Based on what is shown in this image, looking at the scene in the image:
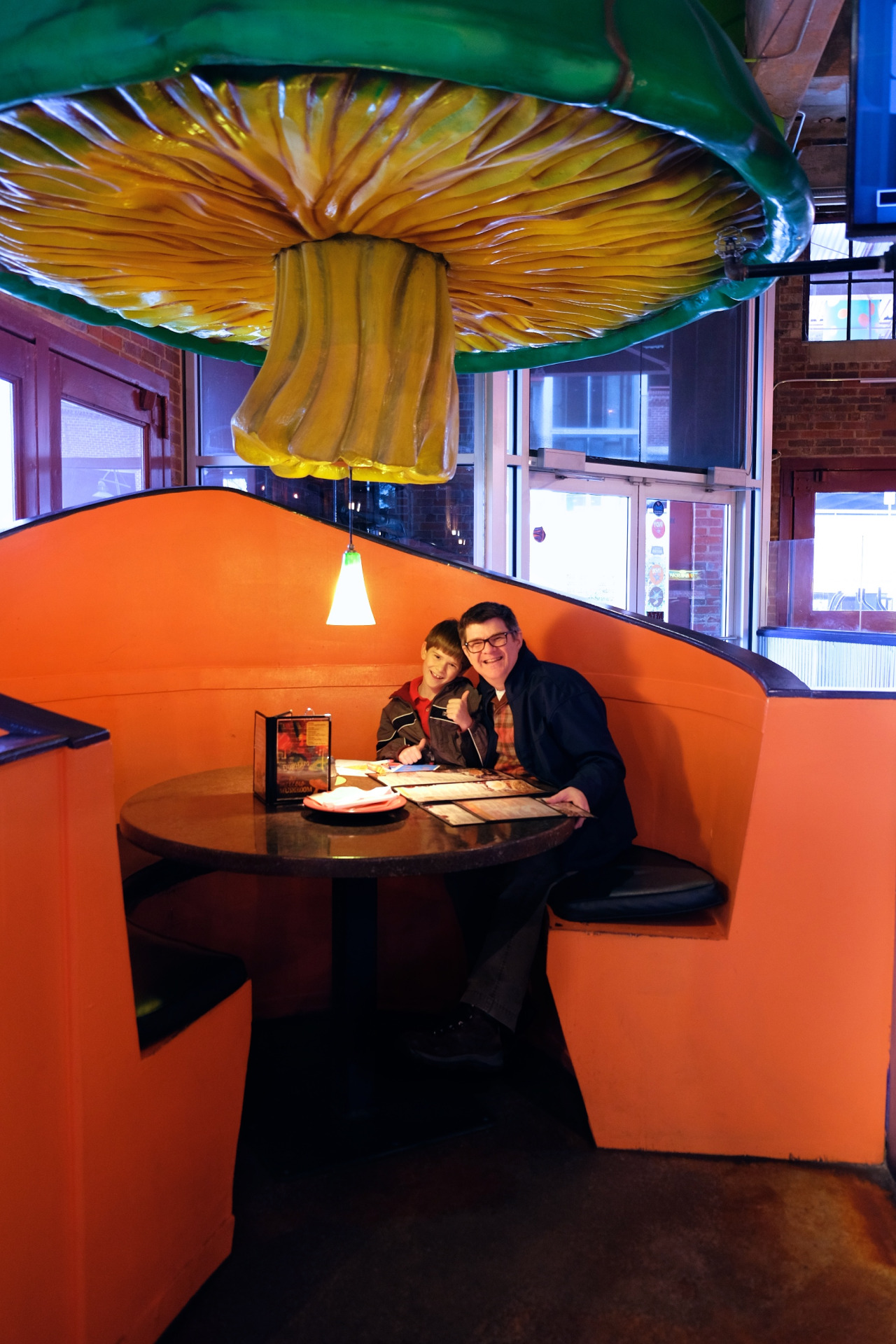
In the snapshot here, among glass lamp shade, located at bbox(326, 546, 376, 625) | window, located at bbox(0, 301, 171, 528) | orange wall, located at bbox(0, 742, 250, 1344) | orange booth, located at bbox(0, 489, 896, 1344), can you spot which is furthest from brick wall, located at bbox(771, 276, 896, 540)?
orange wall, located at bbox(0, 742, 250, 1344)

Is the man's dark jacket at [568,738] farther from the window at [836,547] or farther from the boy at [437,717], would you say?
the window at [836,547]

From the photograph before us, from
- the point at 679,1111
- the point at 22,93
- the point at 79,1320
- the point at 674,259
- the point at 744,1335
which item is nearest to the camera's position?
the point at 22,93

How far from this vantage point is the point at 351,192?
69.1 inches

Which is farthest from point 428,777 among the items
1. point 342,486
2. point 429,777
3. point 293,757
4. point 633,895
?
→ point 342,486

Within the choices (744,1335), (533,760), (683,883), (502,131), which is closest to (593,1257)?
(744,1335)

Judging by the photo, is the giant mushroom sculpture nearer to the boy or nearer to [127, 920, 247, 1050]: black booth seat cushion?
the boy

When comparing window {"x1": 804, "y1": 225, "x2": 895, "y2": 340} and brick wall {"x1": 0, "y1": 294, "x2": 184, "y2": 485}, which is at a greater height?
window {"x1": 804, "y1": 225, "x2": 895, "y2": 340}

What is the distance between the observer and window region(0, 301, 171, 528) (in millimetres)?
4184

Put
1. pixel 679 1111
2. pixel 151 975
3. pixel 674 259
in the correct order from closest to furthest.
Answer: pixel 151 975 → pixel 674 259 → pixel 679 1111

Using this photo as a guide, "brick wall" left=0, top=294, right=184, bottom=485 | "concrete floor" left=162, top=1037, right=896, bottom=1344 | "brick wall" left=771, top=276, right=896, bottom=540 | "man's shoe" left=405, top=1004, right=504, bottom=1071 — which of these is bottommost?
"concrete floor" left=162, top=1037, right=896, bottom=1344

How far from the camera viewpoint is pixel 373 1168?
2148mm

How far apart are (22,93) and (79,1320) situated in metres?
1.76

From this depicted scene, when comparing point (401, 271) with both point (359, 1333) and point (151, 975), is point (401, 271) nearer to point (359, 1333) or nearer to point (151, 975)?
point (151, 975)

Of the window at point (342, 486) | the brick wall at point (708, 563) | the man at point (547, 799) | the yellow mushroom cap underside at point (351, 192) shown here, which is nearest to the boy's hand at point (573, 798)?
the man at point (547, 799)
